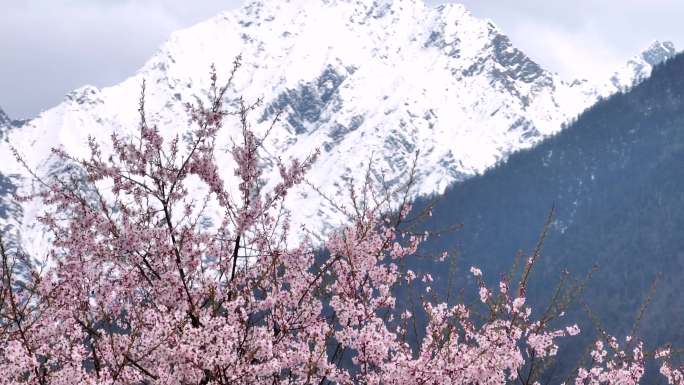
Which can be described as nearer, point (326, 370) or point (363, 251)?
Answer: point (326, 370)

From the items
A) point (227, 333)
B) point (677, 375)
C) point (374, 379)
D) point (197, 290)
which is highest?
point (197, 290)

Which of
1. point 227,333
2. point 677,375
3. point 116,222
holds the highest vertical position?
point 116,222

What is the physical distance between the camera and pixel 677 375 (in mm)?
11766

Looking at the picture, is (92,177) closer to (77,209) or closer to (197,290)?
(77,209)

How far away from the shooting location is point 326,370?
7.94m

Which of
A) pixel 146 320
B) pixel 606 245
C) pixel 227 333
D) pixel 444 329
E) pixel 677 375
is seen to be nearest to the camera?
pixel 227 333

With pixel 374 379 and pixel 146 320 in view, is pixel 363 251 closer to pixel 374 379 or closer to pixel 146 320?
pixel 374 379

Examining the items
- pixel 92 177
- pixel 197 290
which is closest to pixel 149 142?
pixel 92 177

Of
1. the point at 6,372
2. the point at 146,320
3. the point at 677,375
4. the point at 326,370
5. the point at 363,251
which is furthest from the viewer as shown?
the point at 677,375

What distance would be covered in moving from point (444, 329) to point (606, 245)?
184018 mm

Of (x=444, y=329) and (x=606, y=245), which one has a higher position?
(x=606, y=245)

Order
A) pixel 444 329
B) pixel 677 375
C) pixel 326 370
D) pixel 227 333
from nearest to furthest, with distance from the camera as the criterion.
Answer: pixel 227 333 → pixel 326 370 → pixel 444 329 → pixel 677 375

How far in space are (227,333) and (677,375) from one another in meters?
8.08

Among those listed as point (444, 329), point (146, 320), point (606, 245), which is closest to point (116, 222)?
point (146, 320)
